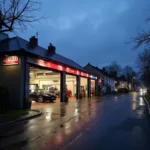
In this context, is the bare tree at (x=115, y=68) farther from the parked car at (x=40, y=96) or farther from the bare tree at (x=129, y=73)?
the parked car at (x=40, y=96)

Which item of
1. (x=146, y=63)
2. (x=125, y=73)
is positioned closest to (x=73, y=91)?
(x=146, y=63)

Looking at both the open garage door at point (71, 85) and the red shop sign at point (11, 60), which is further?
the open garage door at point (71, 85)

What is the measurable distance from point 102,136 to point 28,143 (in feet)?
8.64

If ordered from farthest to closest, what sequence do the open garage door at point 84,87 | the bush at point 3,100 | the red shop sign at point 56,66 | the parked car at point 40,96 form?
the open garage door at point 84,87 < the parked car at point 40,96 < the red shop sign at point 56,66 < the bush at point 3,100

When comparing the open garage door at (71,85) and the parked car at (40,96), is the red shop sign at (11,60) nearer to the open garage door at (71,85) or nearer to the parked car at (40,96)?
the parked car at (40,96)

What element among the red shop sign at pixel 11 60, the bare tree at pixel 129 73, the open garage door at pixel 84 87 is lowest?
the open garage door at pixel 84 87

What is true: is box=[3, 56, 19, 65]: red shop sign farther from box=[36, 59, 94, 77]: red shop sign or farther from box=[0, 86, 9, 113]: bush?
box=[0, 86, 9, 113]: bush

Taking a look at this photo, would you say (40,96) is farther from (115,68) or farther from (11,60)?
(115,68)

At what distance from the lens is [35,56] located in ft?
63.4

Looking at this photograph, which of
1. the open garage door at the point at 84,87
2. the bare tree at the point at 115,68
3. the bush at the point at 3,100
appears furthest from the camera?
the bare tree at the point at 115,68

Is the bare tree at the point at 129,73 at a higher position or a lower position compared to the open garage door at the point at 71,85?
higher

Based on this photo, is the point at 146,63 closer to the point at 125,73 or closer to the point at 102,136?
the point at 102,136

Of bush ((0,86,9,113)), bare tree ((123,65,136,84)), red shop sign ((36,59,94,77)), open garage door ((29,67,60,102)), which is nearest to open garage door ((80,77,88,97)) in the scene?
open garage door ((29,67,60,102))

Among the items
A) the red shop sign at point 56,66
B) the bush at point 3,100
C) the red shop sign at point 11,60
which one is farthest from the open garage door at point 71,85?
the bush at point 3,100
